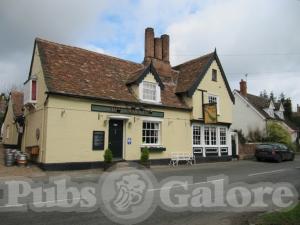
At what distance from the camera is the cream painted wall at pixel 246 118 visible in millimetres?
41781

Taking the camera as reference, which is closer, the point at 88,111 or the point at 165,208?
the point at 165,208

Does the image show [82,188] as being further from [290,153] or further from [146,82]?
[290,153]

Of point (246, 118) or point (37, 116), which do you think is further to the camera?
point (246, 118)

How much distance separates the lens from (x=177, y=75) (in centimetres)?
2803

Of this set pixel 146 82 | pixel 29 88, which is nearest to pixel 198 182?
pixel 146 82

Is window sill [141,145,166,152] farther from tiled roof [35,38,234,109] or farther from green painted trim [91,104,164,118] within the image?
tiled roof [35,38,234,109]

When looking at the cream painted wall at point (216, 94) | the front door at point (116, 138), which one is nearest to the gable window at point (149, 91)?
the front door at point (116, 138)

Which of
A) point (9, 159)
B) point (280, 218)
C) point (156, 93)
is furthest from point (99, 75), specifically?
point (280, 218)

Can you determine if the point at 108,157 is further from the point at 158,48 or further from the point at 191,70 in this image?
the point at 191,70

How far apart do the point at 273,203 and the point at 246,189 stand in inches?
84.6

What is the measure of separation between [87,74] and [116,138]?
14.6 ft

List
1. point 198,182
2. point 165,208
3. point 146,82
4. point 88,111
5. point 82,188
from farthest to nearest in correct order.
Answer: point 146,82, point 88,111, point 198,182, point 82,188, point 165,208

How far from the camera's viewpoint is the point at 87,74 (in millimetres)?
20531

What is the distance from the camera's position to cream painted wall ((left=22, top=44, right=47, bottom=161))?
17734 mm
